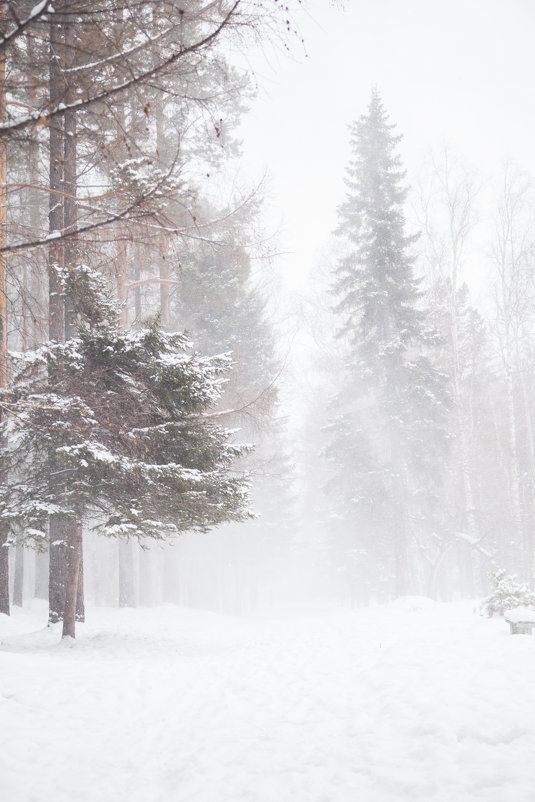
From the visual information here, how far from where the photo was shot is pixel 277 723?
15.2ft

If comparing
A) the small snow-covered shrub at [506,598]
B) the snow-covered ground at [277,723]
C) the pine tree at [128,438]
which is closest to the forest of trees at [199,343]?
the pine tree at [128,438]

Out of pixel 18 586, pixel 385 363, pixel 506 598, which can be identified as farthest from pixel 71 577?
pixel 385 363

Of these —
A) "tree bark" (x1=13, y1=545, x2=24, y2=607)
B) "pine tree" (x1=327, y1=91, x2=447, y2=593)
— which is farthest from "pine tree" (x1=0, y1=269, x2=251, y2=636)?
"pine tree" (x1=327, y1=91, x2=447, y2=593)

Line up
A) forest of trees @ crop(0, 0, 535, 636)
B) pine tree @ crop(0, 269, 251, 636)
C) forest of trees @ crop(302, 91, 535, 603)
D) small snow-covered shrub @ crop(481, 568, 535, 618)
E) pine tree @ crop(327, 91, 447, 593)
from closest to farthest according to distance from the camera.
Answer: forest of trees @ crop(0, 0, 535, 636) < pine tree @ crop(0, 269, 251, 636) < small snow-covered shrub @ crop(481, 568, 535, 618) < pine tree @ crop(327, 91, 447, 593) < forest of trees @ crop(302, 91, 535, 603)

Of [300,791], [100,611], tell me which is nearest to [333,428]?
[100,611]

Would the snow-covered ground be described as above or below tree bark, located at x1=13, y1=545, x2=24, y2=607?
above

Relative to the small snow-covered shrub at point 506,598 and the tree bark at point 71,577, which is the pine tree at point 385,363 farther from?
the tree bark at point 71,577

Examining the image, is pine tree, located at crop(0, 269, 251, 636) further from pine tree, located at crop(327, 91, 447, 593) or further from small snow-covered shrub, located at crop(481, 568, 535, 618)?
pine tree, located at crop(327, 91, 447, 593)

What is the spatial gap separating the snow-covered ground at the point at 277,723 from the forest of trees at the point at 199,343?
195cm

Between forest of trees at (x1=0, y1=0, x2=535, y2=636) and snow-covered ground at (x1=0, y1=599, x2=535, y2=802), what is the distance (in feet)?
6.41

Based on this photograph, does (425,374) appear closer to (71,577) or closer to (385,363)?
(385,363)

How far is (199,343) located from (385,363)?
22.8 ft

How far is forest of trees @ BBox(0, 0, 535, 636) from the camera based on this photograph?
4.33 metres

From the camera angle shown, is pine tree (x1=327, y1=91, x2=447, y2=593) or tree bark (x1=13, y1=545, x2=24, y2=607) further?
pine tree (x1=327, y1=91, x2=447, y2=593)
